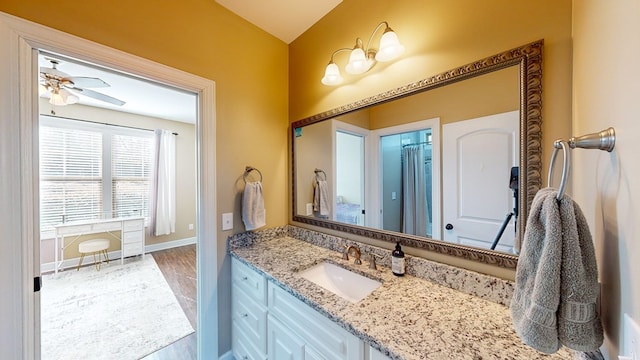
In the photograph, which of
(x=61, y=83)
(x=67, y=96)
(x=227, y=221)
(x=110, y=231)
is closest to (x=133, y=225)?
(x=110, y=231)

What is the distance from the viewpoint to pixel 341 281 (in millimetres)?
1396

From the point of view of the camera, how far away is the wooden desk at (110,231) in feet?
10.6

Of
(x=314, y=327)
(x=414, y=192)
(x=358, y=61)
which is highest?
(x=358, y=61)

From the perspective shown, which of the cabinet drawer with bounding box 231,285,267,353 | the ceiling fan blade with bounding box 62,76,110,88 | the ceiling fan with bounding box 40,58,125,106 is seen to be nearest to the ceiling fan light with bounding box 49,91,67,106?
the ceiling fan with bounding box 40,58,125,106

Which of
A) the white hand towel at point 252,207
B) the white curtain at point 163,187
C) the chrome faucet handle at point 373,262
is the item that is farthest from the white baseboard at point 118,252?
the chrome faucet handle at point 373,262

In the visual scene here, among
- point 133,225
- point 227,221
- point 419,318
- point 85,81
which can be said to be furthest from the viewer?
point 133,225

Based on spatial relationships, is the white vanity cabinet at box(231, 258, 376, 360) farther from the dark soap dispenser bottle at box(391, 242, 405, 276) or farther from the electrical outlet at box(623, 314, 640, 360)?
the electrical outlet at box(623, 314, 640, 360)

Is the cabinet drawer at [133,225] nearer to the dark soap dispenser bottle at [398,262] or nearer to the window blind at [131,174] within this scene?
the window blind at [131,174]

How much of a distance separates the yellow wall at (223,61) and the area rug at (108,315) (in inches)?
35.6

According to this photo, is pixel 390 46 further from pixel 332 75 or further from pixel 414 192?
pixel 414 192

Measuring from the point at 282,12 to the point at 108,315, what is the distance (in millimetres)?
3266

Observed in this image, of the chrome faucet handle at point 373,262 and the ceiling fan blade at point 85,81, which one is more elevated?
the ceiling fan blade at point 85,81

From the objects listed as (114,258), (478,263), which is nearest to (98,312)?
(114,258)

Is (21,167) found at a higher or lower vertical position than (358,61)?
lower
